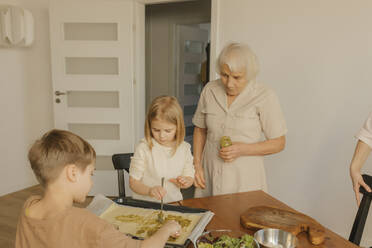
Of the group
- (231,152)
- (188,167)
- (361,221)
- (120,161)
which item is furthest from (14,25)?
(361,221)

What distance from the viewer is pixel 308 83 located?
2746 millimetres

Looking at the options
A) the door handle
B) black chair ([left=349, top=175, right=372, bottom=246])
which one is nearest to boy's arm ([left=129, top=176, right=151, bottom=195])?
black chair ([left=349, top=175, right=372, bottom=246])

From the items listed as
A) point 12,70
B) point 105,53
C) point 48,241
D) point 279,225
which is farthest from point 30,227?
point 12,70

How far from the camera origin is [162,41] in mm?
4883

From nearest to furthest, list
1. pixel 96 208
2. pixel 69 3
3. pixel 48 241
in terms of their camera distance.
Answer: pixel 48 241 → pixel 96 208 → pixel 69 3

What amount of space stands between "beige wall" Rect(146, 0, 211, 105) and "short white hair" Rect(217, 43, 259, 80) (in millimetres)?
3018

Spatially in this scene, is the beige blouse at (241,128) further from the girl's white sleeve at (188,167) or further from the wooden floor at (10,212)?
the wooden floor at (10,212)

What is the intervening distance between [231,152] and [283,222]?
0.53m

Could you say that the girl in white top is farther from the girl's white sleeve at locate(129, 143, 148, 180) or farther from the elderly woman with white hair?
the elderly woman with white hair

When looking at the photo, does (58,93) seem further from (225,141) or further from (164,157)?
(225,141)

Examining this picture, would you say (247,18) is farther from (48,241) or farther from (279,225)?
(48,241)

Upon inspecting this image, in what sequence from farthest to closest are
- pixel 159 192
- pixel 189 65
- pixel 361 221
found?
1. pixel 189 65
2. pixel 361 221
3. pixel 159 192

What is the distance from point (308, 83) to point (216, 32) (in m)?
0.99

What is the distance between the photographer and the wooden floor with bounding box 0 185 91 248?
2770 millimetres
